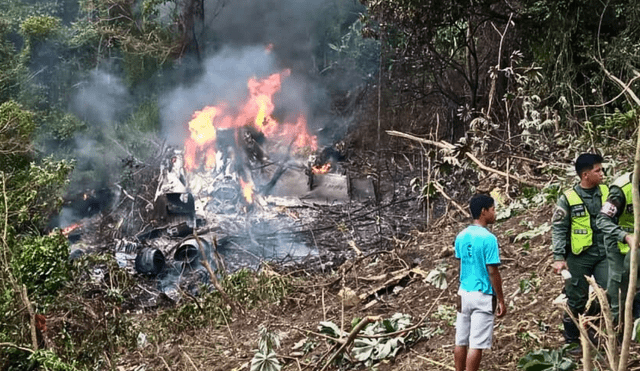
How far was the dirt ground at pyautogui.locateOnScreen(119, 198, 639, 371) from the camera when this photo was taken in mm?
5062

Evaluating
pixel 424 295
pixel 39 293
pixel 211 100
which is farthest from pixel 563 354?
pixel 211 100

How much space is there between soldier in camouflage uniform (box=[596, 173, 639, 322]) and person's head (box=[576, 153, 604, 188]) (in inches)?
5.0

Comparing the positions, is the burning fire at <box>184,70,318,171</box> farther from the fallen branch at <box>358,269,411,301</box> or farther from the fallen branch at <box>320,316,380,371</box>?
the fallen branch at <box>320,316,380,371</box>

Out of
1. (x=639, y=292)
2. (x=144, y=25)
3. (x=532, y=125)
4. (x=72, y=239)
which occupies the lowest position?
(x=72, y=239)

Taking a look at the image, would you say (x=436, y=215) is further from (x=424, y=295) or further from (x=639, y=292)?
(x=639, y=292)

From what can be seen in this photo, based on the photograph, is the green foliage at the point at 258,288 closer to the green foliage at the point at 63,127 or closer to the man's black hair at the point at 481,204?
the man's black hair at the point at 481,204

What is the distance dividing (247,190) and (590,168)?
42.6 ft

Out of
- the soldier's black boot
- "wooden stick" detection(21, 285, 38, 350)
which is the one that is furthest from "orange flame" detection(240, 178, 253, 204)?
the soldier's black boot

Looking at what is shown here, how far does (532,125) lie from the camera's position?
869cm

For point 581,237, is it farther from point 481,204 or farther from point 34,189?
point 34,189

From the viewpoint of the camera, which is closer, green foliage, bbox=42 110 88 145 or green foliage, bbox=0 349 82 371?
green foliage, bbox=0 349 82 371

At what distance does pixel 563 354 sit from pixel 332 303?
12.1 ft

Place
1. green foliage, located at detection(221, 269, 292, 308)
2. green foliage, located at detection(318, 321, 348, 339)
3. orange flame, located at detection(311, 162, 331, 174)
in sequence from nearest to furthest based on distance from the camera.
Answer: green foliage, located at detection(318, 321, 348, 339), green foliage, located at detection(221, 269, 292, 308), orange flame, located at detection(311, 162, 331, 174)

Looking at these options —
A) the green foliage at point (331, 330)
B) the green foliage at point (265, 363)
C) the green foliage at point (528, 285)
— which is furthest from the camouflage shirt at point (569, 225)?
the green foliage at point (265, 363)
